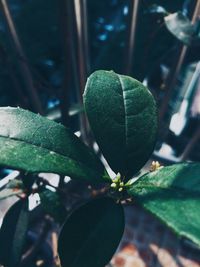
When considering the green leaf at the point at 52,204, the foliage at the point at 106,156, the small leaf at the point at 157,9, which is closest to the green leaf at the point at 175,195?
the foliage at the point at 106,156

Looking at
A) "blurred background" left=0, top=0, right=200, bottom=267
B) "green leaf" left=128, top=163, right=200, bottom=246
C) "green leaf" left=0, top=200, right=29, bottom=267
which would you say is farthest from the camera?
"blurred background" left=0, top=0, right=200, bottom=267

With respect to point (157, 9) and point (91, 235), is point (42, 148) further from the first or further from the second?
point (157, 9)

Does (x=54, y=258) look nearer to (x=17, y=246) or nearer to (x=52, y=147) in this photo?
(x=17, y=246)

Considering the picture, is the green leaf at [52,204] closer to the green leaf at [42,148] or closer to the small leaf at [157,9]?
the green leaf at [42,148]

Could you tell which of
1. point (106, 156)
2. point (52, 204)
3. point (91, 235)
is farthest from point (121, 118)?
point (52, 204)

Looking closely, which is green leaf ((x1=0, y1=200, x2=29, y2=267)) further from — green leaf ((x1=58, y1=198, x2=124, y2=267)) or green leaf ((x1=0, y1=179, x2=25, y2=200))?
green leaf ((x1=58, y1=198, x2=124, y2=267))

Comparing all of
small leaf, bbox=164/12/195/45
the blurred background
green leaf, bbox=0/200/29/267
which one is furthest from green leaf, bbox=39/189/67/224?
small leaf, bbox=164/12/195/45
